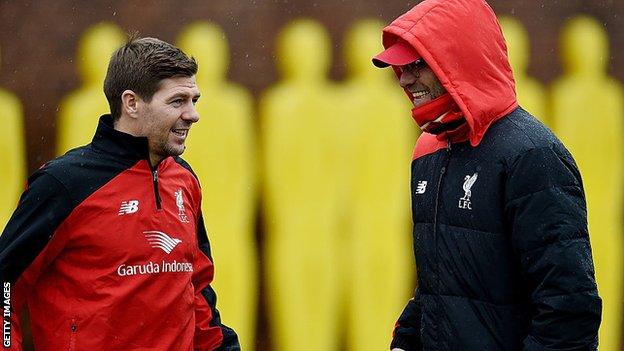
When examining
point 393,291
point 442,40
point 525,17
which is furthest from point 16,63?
point 442,40

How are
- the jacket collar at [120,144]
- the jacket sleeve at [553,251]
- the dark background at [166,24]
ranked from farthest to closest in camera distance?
the dark background at [166,24] → the jacket collar at [120,144] → the jacket sleeve at [553,251]

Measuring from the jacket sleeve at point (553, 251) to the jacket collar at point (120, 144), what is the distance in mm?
1127

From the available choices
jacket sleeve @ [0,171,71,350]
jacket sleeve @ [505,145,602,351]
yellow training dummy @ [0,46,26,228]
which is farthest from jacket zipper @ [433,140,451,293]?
yellow training dummy @ [0,46,26,228]

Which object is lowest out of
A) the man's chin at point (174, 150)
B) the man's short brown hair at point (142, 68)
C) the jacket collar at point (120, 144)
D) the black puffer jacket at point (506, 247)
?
the black puffer jacket at point (506, 247)

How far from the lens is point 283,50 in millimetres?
4812

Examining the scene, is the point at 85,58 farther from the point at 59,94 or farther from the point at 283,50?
the point at 283,50

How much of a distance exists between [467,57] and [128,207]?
1067 millimetres

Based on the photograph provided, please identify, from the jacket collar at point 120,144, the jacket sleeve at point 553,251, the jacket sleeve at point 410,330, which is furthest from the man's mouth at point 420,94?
the jacket collar at point 120,144

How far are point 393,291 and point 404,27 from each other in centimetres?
226

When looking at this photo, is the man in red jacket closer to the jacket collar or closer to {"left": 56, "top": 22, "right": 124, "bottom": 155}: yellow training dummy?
the jacket collar

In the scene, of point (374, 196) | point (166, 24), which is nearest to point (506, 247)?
point (374, 196)

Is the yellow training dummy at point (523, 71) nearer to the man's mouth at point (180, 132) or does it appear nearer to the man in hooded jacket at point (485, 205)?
the man in hooded jacket at point (485, 205)

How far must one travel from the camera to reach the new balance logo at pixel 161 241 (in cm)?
301

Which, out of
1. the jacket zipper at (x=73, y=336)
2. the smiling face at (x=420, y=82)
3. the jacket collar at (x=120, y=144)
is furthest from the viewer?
the jacket collar at (x=120, y=144)
